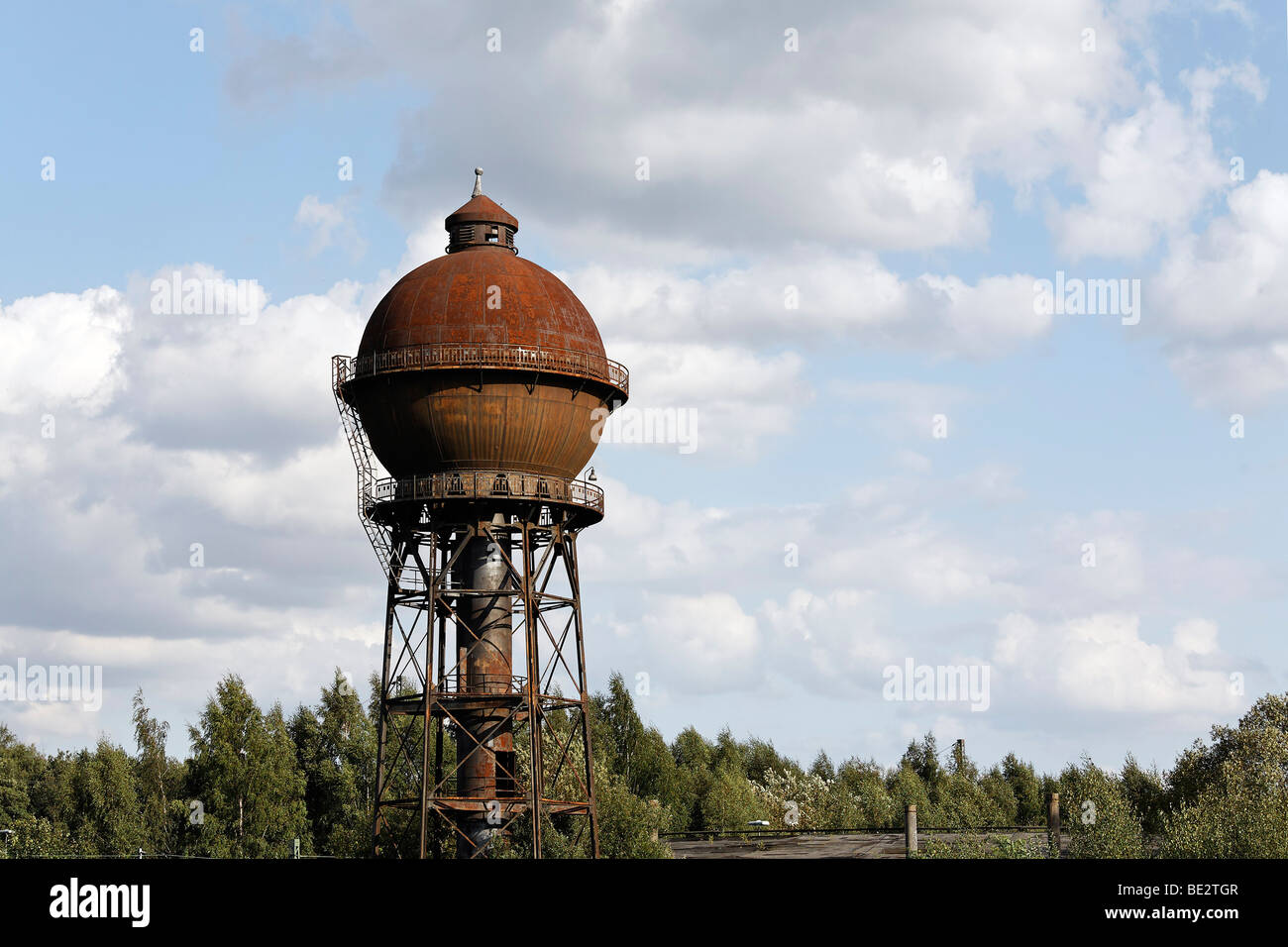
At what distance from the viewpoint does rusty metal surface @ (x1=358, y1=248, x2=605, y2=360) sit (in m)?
42.5

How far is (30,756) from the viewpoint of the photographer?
108 meters

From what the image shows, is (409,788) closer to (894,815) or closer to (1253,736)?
(894,815)

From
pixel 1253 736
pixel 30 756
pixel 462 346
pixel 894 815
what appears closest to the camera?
pixel 462 346

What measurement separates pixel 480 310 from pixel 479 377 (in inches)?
85.7

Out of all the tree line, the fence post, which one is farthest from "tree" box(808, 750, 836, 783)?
the fence post

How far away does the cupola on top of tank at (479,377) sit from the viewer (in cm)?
4209

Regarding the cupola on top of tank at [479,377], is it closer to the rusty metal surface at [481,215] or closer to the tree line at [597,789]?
the rusty metal surface at [481,215]

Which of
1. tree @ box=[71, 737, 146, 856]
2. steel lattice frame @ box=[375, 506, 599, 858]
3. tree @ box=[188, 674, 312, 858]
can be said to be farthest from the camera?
tree @ box=[71, 737, 146, 856]

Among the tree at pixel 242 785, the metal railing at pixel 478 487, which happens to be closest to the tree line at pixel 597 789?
the tree at pixel 242 785

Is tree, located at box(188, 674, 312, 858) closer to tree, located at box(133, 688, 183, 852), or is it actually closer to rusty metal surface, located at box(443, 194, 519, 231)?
tree, located at box(133, 688, 183, 852)

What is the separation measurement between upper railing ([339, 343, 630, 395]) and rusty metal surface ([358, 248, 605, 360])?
202 millimetres

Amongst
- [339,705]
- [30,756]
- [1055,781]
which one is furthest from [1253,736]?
[30,756]
